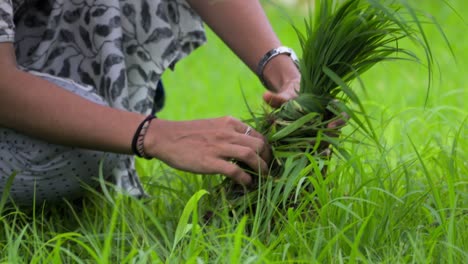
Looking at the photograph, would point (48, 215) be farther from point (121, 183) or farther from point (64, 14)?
point (64, 14)

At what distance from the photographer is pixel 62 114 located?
1809 millimetres

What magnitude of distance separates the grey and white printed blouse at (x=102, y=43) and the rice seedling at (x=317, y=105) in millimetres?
445

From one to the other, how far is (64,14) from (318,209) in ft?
2.56

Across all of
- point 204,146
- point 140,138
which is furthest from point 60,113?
point 204,146

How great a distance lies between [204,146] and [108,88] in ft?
1.55

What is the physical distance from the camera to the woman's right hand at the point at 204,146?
1748 millimetres

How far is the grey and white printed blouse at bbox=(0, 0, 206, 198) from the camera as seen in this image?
2150mm

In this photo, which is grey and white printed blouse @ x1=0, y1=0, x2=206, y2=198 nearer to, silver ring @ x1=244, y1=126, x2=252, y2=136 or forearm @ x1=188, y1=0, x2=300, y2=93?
forearm @ x1=188, y1=0, x2=300, y2=93

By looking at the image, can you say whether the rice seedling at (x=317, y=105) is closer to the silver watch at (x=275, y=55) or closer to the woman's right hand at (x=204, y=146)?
the woman's right hand at (x=204, y=146)

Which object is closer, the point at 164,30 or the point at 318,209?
the point at 318,209

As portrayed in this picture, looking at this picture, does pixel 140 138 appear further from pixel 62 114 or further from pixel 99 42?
pixel 99 42

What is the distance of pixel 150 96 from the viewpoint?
231 centimetres

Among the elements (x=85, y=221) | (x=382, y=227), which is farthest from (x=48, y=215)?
(x=382, y=227)

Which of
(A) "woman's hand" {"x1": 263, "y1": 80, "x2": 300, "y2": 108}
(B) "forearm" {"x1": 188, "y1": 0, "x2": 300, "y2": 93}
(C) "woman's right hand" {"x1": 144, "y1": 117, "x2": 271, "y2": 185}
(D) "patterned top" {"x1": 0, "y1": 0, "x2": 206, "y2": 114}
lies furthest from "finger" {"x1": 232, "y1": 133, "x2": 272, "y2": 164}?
(D) "patterned top" {"x1": 0, "y1": 0, "x2": 206, "y2": 114}
